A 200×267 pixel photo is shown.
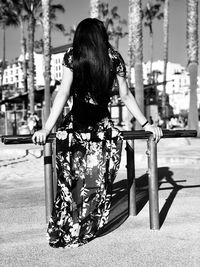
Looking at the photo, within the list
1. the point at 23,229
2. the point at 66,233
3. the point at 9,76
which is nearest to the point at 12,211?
the point at 23,229

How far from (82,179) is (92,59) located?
3.12 ft

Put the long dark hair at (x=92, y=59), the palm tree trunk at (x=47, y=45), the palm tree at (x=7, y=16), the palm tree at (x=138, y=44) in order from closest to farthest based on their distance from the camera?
the long dark hair at (x=92, y=59) → the palm tree at (x=138, y=44) → the palm tree trunk at (x=47, y=45) → the palm tree at (x=7, y=16)

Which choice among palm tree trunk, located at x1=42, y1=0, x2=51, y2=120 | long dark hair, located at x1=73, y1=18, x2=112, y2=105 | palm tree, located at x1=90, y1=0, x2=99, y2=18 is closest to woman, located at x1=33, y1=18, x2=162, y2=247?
long dark hair, located at x1=73, y1=18, x2=112, y2=105

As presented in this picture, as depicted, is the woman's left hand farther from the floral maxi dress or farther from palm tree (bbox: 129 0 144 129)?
palm tree (bbox: 129 0 144 129)

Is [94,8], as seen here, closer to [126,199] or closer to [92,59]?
[126,199]

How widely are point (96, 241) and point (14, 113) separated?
67.6 feet

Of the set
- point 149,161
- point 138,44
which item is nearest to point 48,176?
point 149,161

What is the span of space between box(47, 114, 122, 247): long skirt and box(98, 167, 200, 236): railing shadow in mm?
309

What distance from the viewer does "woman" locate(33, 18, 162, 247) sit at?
122 inches

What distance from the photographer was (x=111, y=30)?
51.8 meters

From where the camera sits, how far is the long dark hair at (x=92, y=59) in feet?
10.1

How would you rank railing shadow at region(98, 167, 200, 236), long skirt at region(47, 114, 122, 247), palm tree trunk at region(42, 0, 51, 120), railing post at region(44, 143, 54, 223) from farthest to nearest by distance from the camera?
palm tree trunk at region(42, 0, 51, 120)
railing shadow at region(98, 167, 200, 236)
railing post at region(44, 143, 54, 223)
long skirt at region(47, 114, 122, 247)

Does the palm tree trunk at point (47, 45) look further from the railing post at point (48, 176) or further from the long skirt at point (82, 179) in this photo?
the long skirt at point (82, 179)

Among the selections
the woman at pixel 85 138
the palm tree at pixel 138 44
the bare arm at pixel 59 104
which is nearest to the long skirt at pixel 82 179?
the woman at pixel 85 138
